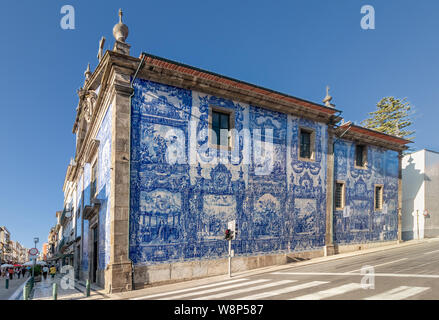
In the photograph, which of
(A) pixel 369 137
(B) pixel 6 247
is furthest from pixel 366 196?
(B) pixel 6 247

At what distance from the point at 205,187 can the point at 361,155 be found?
13481 millimetres

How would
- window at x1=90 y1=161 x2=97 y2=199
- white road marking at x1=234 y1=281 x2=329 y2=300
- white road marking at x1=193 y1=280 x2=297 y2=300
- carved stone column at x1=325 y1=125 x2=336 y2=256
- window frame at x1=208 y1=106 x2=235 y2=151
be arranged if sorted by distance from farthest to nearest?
carved stone column at x1=325 y1=125 x2=336 y2=256, window at x1=90 y1=161 x2=97 y2=199, window frame at x1=208 y1=106 x2=235 y2=151, white road marking at x1=193 y1=280 x2=297 y2=300, white road marking at x1=234 y1=281 x2=329 y2=300

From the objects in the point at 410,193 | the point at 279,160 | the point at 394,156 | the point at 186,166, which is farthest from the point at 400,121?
the point at 186,166

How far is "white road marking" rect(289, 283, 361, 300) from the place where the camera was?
7.57 meters

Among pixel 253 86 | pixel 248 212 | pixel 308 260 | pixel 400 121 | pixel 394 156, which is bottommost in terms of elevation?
pixel 308 260

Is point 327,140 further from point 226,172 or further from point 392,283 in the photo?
point 392,283

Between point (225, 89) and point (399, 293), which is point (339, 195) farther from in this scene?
point (399, 293)

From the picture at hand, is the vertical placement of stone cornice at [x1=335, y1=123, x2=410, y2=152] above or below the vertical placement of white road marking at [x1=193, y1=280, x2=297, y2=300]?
above

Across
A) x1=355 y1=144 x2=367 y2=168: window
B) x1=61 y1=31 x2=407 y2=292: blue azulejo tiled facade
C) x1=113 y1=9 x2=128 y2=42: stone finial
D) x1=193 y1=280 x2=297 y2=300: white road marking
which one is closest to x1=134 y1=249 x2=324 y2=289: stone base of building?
x1=61 y1=31 x2=407 y2=292: blue azulejo tiled facade

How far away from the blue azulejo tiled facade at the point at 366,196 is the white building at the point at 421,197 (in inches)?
163

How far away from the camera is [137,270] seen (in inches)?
467

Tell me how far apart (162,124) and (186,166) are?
6.85ft

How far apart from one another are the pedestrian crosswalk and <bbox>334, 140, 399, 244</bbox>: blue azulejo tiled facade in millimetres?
10419

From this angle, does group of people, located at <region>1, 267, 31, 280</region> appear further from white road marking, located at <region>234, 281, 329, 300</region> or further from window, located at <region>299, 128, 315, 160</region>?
white road marking, located at <region>234, 281, 329, 300</region>
